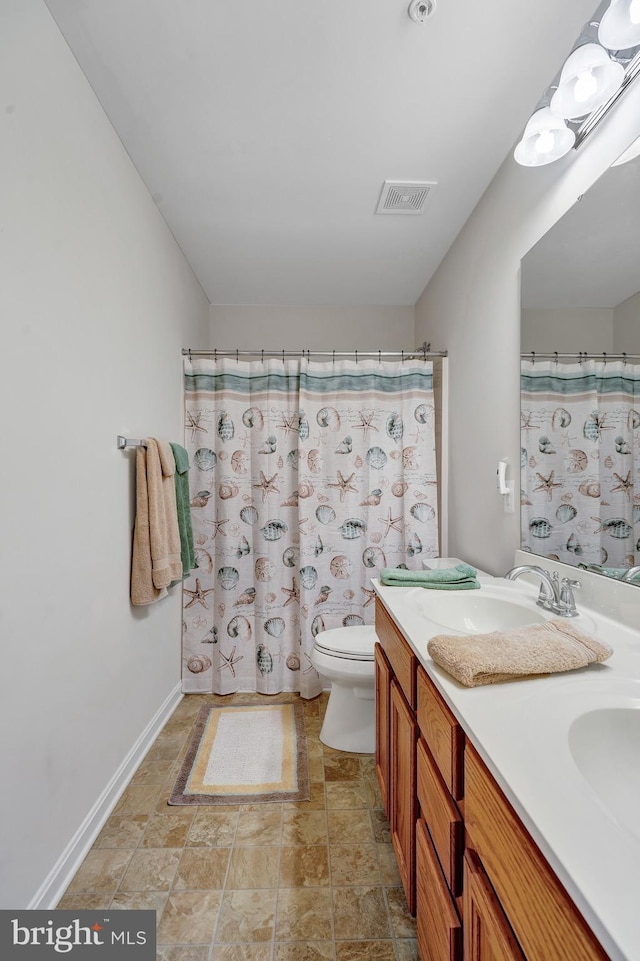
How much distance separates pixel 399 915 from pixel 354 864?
0.21m

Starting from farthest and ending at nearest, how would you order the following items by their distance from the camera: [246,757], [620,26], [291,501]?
[291,501] < [246,757] < [620,26]

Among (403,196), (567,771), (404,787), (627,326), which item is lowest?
(404,787)

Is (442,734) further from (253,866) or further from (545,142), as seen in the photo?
(545,142)

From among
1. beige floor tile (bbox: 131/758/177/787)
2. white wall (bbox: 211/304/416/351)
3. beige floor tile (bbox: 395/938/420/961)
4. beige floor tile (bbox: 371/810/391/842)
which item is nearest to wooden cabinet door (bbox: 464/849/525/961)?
beige floor tile (bbox: 395/938/420/961)

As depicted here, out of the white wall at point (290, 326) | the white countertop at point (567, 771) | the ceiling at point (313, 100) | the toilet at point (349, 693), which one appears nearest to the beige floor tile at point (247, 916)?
the toilet at point (349, 693)

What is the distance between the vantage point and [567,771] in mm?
640

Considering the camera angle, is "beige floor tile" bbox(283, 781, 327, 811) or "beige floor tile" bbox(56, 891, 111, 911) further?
"beige floor tile" bbox(283, 781, 327, 811)

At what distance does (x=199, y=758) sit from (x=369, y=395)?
198 cm

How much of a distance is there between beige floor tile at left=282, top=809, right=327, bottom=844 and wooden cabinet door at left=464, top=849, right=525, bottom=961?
37.5 inches

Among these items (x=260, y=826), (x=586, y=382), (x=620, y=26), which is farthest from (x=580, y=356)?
(x=260, y=826)

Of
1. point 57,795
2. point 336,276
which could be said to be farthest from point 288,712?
point 336,276

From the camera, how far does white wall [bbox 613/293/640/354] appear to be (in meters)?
1.19

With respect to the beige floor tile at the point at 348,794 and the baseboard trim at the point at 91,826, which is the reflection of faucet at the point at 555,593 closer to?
the beige floor tile at the point at 348,794

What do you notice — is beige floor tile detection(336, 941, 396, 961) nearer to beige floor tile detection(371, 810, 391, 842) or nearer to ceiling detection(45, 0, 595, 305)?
beige floor tile detection(371, 810, 391, 842)
